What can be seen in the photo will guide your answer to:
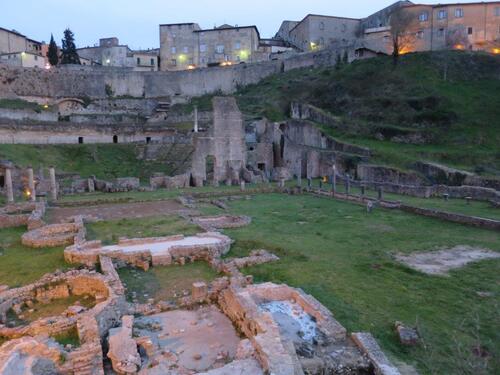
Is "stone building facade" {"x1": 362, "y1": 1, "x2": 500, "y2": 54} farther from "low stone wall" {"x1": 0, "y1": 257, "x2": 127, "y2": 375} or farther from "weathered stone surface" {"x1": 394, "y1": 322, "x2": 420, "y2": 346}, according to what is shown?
"low stone wall" {"x1": 0, "y1": 257, "x2": 127, "y2": 375}

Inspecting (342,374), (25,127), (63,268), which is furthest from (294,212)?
(25,127)

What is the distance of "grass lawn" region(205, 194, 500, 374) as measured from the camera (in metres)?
8.10

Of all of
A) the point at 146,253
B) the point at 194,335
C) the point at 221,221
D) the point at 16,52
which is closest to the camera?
the point at 194,335

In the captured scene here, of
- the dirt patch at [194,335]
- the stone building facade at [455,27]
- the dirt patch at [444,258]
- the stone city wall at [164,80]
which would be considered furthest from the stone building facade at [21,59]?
the dirt patch at [444,258]

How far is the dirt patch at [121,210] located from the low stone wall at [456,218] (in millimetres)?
12312

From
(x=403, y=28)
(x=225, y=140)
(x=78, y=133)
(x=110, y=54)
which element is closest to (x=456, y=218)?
(x=225, y=140)

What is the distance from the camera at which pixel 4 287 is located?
38.7 ft

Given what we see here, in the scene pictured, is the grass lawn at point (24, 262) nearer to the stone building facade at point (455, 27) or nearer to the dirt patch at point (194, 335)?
the dirt patch at point (194, 335)

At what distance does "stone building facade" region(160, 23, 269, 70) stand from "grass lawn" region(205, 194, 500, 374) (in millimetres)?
63927

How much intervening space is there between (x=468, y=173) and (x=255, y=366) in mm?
26230

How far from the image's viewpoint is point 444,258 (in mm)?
13648

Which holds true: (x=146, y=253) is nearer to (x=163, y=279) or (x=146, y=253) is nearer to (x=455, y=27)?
(x=163, y=279)

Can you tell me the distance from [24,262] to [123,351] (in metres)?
8.83

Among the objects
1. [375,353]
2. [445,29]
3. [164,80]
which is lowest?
[375,353]
